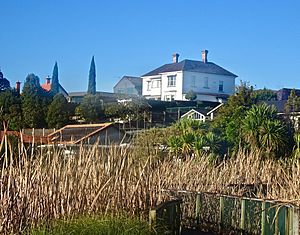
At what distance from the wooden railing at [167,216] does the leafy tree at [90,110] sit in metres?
18.1

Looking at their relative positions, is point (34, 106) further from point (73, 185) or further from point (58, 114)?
point (73, 185)

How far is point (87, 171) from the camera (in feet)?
21.8

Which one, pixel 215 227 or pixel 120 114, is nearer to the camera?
pixel 215 227

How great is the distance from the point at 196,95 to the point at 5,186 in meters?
35.9

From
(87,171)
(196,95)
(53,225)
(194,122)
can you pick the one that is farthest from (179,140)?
(196,95)

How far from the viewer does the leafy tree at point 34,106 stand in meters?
21.6

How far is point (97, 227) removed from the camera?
529 cm

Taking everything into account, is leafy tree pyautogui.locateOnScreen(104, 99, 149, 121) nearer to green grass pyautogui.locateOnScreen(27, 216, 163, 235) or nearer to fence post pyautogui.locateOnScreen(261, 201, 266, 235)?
fence post pyautogui.locateOnScreen(261, 201, 266, 235)

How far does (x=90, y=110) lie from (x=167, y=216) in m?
19.6

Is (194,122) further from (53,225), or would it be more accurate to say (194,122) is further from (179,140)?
(53,225)

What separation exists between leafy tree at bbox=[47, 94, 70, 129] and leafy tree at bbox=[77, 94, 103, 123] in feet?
3.48

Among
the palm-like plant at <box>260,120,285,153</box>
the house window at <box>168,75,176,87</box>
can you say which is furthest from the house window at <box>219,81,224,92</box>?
the palm-like plant at <box>260,120,285,153</box>

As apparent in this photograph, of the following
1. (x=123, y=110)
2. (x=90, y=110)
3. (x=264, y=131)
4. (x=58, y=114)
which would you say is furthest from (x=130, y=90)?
(x=264, y=131)

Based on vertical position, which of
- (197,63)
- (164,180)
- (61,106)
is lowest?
(164,180)
